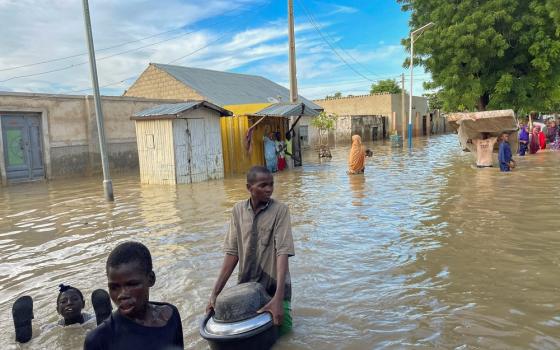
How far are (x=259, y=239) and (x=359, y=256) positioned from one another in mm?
2864

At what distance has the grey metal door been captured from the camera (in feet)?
49.9

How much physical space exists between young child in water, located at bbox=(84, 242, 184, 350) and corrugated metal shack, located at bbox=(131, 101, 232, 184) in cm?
1191

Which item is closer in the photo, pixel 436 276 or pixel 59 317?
pixel 59 317

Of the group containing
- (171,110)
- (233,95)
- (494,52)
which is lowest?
(171,110)

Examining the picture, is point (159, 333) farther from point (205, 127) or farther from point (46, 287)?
point (205, 127)

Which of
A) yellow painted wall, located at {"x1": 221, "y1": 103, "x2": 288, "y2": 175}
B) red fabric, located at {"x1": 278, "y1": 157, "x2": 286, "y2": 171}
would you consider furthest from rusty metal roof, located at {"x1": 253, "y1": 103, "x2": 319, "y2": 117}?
red fabric, located at {"x1": 278, "y1": 157, "x2": 286, "y2": 171}

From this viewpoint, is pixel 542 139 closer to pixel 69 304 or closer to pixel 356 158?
pixel 356 158

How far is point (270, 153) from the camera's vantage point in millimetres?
16891

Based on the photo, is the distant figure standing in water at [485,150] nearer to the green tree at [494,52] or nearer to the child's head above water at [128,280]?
the green tree at [494,52]

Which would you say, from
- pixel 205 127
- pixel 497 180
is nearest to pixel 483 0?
pixel 497 180

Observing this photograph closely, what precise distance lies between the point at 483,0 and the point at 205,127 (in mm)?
13813

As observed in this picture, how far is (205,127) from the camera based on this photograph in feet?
49.1

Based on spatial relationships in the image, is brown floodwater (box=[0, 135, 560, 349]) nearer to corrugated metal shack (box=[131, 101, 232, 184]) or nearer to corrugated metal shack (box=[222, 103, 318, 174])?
corrugated metal shack (box=[131, 101, 232, 184])

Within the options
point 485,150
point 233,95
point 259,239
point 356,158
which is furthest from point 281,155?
point 259,239
